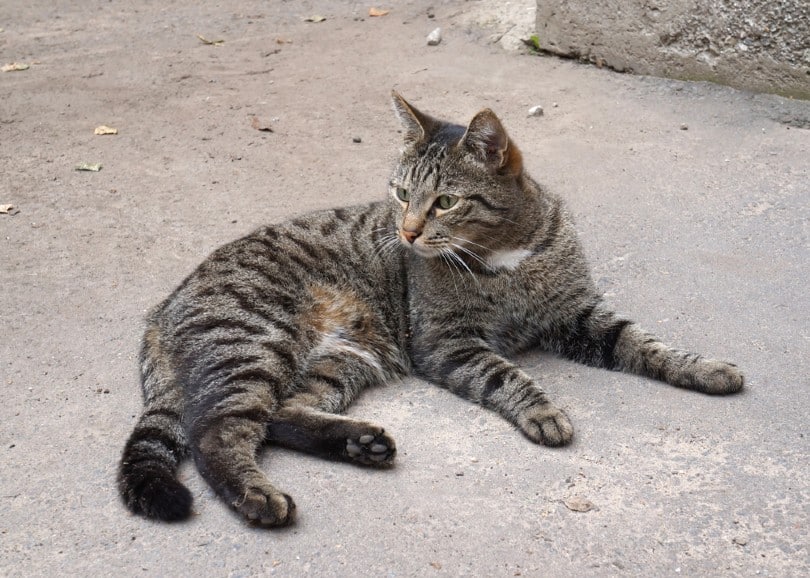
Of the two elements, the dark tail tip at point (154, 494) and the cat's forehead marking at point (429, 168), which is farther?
the cat's forehead marking at point (429, 168)

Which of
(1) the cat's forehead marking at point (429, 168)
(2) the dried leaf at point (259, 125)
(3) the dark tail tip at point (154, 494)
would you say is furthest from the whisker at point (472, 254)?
(2) the dried leaf at point (259, 125)

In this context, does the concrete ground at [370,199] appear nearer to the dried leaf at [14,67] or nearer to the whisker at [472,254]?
the dried leaf at [14,67]

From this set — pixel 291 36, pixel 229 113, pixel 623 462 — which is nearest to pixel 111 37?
pixel 291 36

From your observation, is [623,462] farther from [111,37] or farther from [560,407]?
[111,37]

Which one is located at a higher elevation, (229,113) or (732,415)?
(732,415)

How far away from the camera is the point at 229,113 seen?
285 inches

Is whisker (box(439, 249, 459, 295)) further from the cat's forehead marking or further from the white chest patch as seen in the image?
the cat's forehead marking

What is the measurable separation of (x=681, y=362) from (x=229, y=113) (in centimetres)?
455

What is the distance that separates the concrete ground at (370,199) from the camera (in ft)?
10.2

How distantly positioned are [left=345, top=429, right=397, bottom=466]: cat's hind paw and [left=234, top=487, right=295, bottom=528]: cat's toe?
1.30 feet

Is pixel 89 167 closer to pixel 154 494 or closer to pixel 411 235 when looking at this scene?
pixel 411 235

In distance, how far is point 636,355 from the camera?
4.14 meters

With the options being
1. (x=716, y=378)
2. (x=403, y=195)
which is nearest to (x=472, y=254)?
(x=403, y=195)

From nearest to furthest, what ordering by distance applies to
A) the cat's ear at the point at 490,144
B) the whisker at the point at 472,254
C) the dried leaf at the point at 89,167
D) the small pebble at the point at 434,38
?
1. the cat's ear at the point at 490,144
2. the whisker at the point at 472,254
3. the dried leaf at the point at 89,167
4. the small pebble at the point at 434,38
